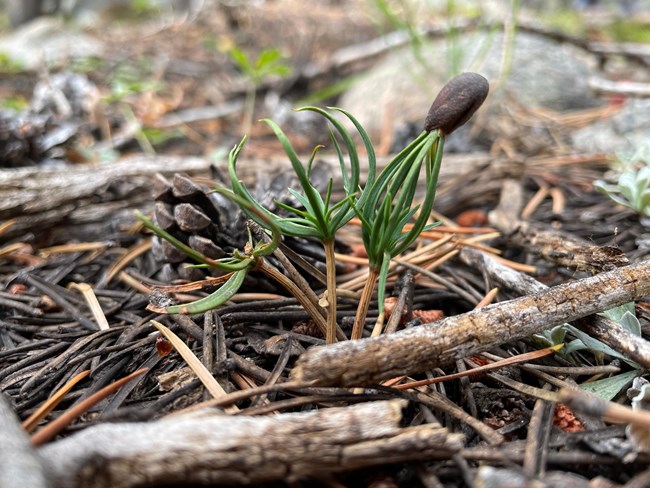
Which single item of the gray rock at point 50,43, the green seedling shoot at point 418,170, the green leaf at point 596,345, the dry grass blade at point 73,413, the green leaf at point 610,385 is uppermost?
the gray rock at point 50,43

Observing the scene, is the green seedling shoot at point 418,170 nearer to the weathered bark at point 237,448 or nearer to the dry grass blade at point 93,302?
the weathered bark at point 237,448

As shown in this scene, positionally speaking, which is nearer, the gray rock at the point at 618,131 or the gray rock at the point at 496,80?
the gray rock at the point at 618,131

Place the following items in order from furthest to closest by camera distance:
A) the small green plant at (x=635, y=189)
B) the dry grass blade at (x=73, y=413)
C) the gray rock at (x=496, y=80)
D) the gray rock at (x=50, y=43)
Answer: the gray rock at (x=50, y=43), the gray rock at (x=496, y=80), the small green plant at (x=635, y=189), the dry grass blade at (x=73, y=413)

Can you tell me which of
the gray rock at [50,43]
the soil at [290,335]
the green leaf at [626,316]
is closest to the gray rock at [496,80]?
the soil at [290,335]

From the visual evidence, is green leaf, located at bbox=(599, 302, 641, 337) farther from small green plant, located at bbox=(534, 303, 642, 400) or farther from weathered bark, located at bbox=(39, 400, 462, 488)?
weathered bark, located at bbox=(39, 400, 462, 488)

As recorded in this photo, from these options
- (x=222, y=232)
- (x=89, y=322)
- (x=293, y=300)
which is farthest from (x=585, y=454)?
(x=89, y=322)

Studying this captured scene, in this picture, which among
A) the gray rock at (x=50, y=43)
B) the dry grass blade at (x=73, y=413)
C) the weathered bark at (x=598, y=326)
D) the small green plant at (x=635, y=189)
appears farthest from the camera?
the gray rock at (x=50, y=43)

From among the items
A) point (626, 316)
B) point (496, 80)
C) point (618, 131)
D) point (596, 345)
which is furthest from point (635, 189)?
point (496, 80)
